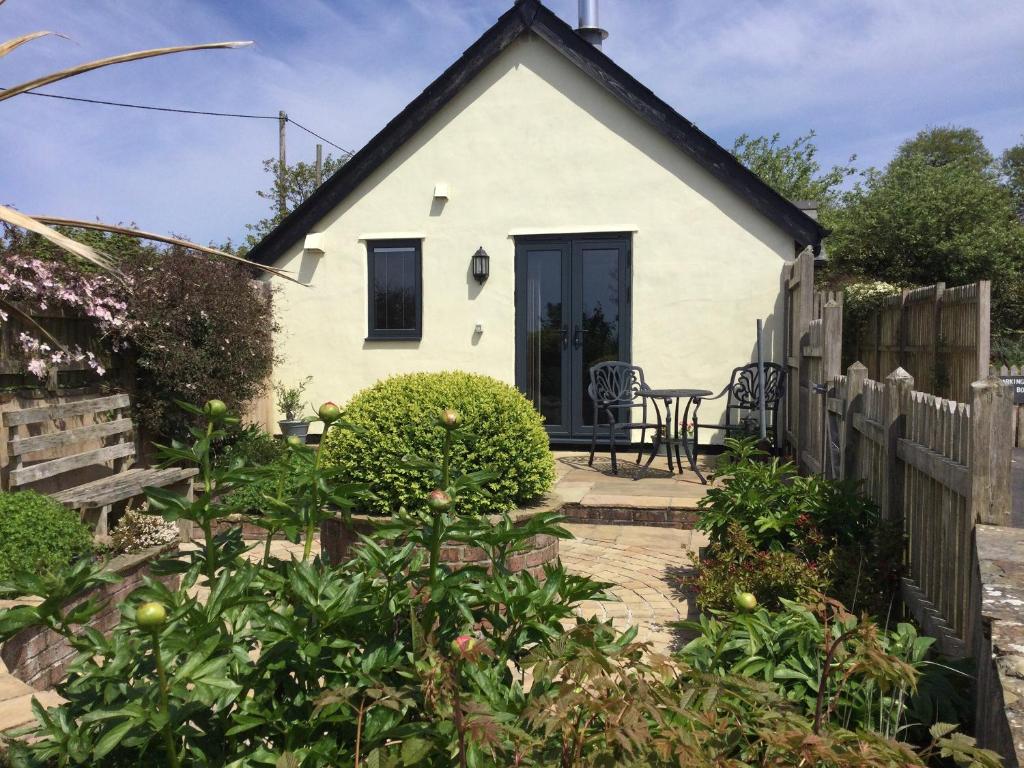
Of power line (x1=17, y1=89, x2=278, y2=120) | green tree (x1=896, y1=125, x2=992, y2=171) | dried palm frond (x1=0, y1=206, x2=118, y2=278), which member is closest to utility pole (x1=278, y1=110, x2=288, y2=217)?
power line (x1=17, y1=89, x2=278, y2=120)

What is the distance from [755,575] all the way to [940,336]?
607 centimetres

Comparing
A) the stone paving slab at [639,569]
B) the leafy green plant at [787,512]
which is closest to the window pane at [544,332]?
the stone paving slab at [639,569]

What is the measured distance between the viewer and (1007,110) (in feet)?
119

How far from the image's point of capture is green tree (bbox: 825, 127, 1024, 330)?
634 inches

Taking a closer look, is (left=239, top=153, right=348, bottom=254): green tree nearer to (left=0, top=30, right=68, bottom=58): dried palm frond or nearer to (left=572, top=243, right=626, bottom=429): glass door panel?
(left=572, top=243, right=626, bottom=429): glass door panel

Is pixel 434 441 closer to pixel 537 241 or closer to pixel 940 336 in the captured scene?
pixel 537 241

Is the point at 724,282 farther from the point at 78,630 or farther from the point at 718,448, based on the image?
the point at 78,630

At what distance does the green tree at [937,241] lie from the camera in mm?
16109

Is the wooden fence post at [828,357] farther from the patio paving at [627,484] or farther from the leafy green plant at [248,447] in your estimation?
the leafy green plant at [248,447]

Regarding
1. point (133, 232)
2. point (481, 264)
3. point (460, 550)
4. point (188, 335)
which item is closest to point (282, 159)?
point (481, 264)

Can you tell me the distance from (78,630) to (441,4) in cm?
1209

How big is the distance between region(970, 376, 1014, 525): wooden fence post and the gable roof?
21.8 ft

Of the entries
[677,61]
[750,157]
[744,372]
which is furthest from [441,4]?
[750,157]

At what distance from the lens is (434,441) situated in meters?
4.44
